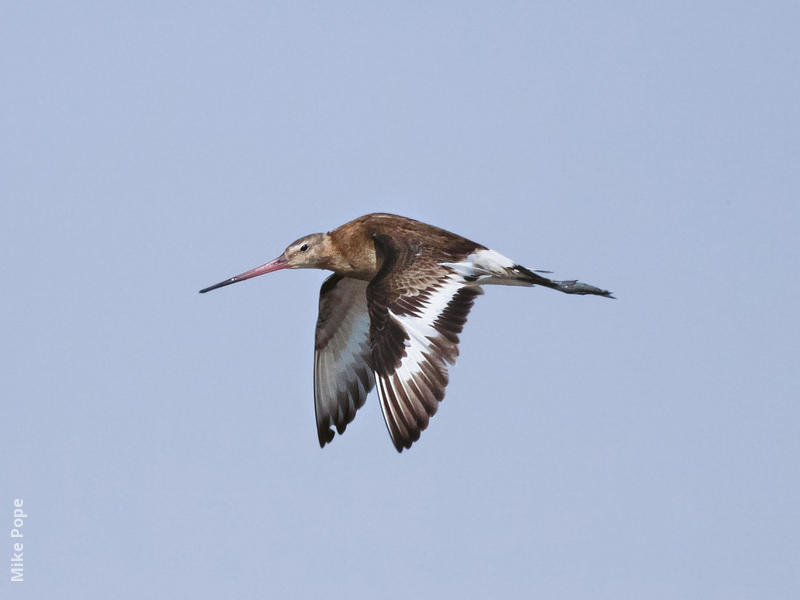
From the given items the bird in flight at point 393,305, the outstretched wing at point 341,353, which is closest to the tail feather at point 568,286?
the bird in flight at point 393,305

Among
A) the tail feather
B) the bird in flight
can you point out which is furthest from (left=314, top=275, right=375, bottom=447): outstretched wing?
the tail feather

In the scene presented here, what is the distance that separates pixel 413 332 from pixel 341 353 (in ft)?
10.3

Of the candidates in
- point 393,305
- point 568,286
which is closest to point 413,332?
point 393,305

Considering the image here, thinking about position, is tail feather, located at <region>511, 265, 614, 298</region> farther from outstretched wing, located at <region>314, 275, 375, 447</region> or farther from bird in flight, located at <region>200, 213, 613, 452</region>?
outstretched wing, located at <region>314, 275, 375, 447</region>

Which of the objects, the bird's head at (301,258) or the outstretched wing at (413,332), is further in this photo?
the bird's head at (301,258)

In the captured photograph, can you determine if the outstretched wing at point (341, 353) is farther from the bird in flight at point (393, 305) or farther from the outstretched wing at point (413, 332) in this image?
the outstretched wing at point (413, 332)

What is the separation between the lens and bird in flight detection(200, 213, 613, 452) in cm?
1125

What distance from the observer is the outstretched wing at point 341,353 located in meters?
14.2

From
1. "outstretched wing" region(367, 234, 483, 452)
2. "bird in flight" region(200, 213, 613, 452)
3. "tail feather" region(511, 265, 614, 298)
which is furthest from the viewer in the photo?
"tail feather" region(511, 265, 614, 298)

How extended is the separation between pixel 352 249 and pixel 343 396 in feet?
5.50

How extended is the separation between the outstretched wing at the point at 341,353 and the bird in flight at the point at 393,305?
1 centimetres

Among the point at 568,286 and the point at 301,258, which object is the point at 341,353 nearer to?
the point at 301,258

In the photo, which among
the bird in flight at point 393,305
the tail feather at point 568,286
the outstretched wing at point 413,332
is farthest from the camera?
the tail feather at point 568,286

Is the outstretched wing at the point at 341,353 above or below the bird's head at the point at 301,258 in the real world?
below
